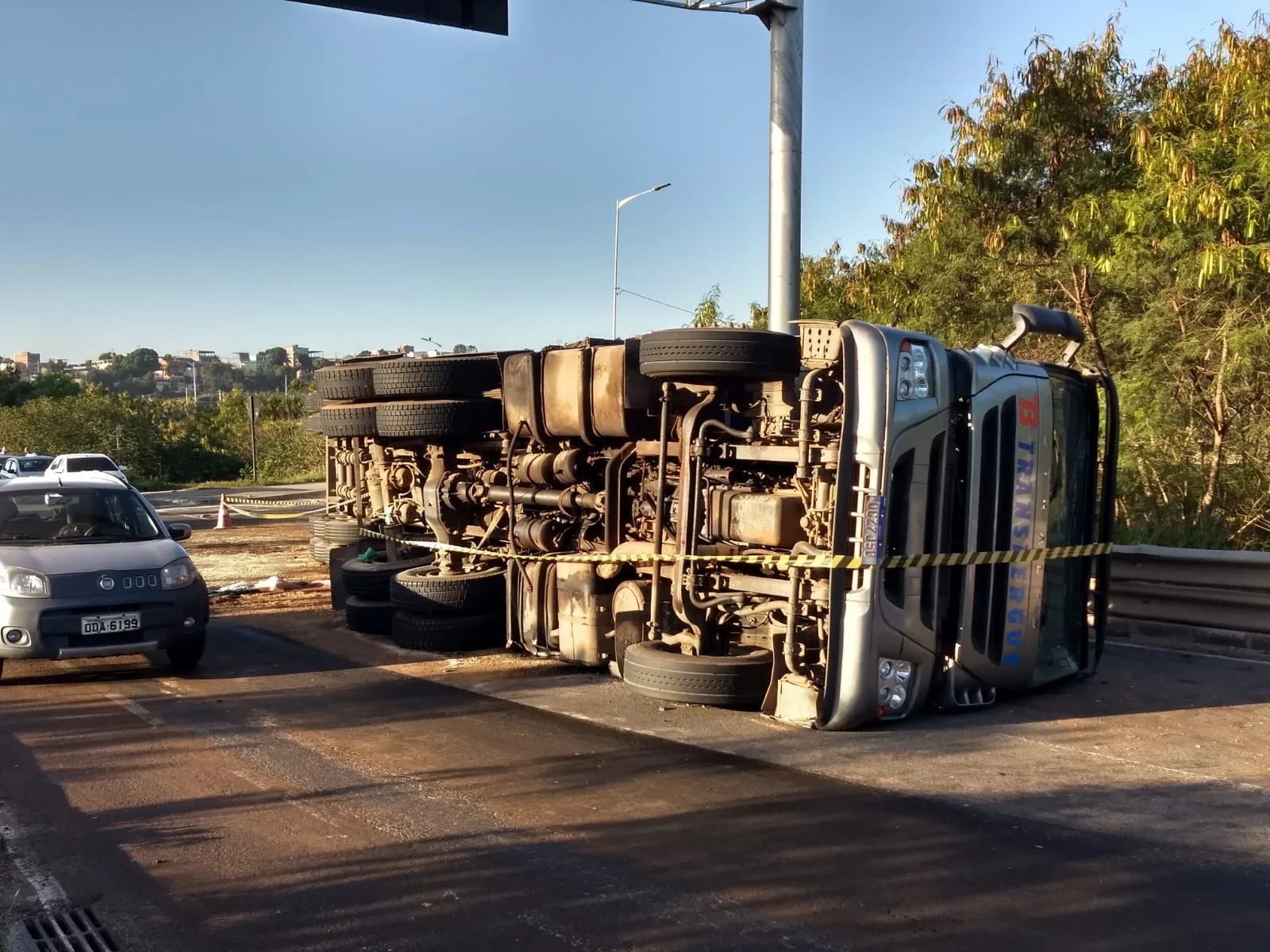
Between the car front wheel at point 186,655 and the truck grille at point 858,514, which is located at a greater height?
the truck grille at point 858,514

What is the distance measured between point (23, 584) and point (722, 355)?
5.34m

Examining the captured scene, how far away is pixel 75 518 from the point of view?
373 inches

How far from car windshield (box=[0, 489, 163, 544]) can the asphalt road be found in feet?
6.78

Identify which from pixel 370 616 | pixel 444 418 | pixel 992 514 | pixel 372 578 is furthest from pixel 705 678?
pixel 372 578

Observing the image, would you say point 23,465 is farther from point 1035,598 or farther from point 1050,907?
point 1050,907

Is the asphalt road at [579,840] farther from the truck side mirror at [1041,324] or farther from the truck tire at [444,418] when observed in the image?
the truck tire at [444,418]

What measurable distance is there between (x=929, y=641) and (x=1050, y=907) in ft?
8.98

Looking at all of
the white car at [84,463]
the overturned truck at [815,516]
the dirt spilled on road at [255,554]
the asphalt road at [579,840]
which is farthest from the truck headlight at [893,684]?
the white car at [84,463]

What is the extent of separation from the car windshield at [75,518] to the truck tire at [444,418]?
7.42 feet

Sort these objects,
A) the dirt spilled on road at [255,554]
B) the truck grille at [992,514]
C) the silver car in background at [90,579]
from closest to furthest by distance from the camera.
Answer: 1. the truck grille at [992,514]
2. the silver car in background at [90,579]
3. the dirt spilled on road at [255,554]

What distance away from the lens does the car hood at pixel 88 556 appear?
852 cm

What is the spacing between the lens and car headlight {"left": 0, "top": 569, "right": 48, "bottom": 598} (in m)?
8.27

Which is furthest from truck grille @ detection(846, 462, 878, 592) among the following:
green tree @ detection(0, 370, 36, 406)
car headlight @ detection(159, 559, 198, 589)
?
green tree @ detection(0, 370, 36, 406)

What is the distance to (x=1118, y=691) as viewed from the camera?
784 centimetres
